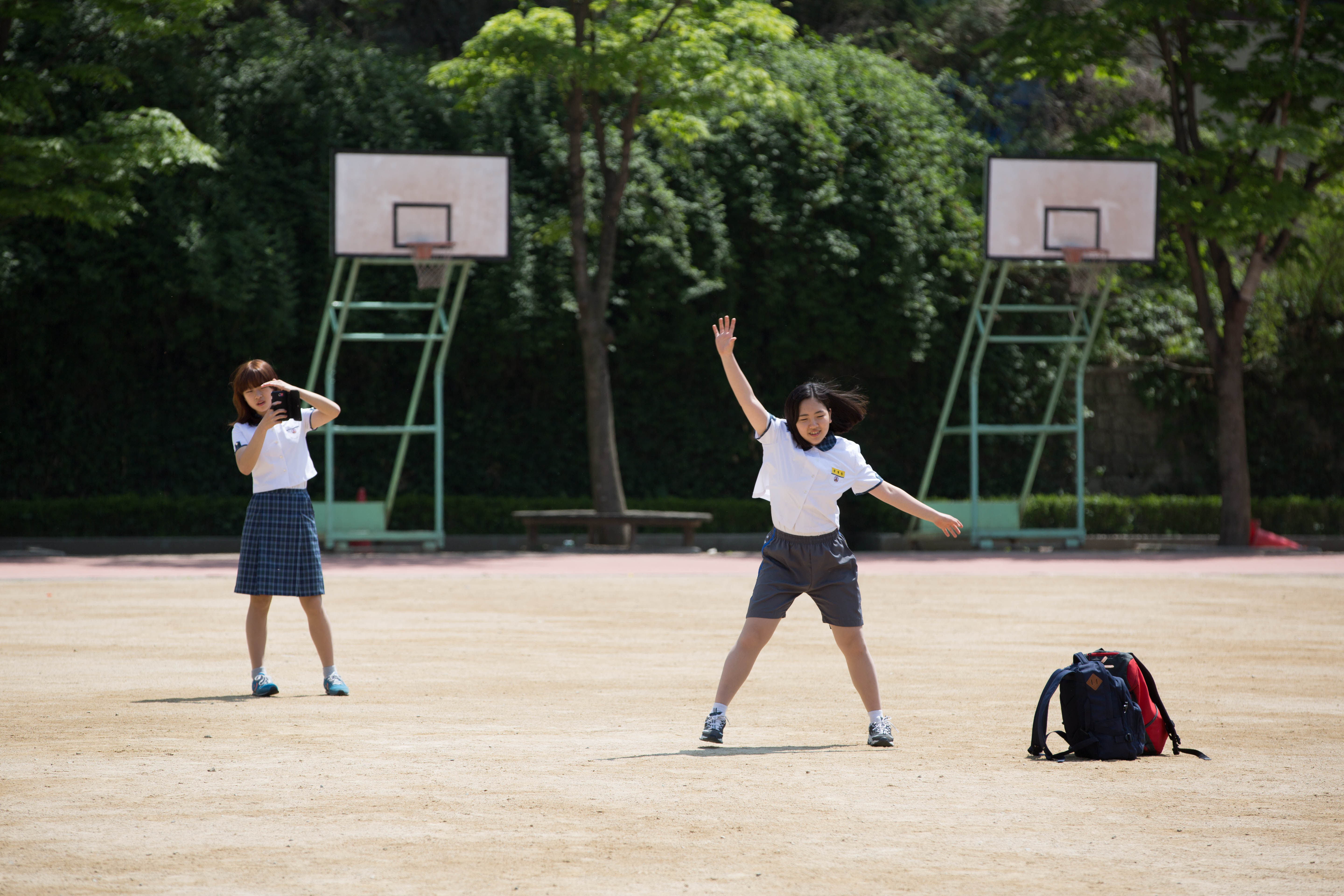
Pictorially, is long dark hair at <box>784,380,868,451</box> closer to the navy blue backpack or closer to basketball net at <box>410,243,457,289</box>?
the navy blue backpack

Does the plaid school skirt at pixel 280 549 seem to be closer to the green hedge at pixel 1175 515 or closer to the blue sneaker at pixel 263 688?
the blue sneaker at pixel 263 688

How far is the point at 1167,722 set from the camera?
258 inches

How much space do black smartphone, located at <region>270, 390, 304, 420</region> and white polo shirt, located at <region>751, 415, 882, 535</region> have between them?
263 cm

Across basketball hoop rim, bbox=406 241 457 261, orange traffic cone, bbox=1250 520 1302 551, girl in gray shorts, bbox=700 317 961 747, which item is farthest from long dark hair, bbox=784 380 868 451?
orange traffic cone, bbox=1250 520 1302 551

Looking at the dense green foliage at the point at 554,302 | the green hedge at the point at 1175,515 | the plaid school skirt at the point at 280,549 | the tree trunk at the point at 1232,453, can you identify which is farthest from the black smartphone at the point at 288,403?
the green hedge at the point at 1175,515

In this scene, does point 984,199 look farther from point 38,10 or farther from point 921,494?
point 38,10

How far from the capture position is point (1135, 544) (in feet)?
78.4

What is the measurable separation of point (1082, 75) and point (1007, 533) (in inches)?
440

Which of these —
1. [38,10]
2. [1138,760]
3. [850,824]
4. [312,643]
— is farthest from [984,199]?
[850,824]

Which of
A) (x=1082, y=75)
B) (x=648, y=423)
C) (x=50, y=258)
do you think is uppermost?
(x=1082, y=75)

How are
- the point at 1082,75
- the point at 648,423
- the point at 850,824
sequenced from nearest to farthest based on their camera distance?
the point at 850,824
the point at 648,423
the point at 1082,75

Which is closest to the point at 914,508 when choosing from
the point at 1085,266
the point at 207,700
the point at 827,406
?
the point at 827,406

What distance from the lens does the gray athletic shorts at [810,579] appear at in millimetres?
6816

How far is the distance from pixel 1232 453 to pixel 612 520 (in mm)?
9154
